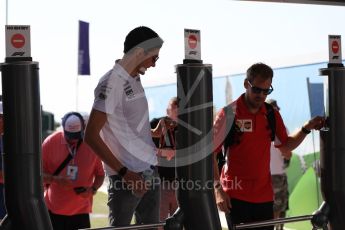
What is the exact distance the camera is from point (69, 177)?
5.55 meters

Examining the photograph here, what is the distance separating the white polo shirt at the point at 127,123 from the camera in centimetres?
341

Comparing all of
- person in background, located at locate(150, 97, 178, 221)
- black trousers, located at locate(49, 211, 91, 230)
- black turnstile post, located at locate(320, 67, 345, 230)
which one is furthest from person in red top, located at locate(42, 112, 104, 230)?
black turnstile post, located at locate(320, 67, 345, 230)

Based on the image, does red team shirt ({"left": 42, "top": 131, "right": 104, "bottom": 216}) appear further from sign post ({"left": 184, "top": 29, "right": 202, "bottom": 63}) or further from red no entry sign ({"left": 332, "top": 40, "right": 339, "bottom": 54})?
sign post ({"left": 184, "top": 29, "right": 202, "bottom": 63})

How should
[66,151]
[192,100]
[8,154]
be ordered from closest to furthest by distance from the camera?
1. [8,154]
2. [192,100]
3. [66,151]

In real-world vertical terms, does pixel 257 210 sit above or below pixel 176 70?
below

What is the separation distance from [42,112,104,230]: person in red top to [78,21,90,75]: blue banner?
26.7ft

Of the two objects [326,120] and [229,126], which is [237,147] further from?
[326,120]

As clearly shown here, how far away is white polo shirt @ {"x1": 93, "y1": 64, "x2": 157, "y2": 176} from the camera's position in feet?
11.2

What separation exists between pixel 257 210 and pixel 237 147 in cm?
44

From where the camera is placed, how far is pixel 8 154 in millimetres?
2652

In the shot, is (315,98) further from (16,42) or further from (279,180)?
(16,42)

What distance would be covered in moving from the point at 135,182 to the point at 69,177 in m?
2.23

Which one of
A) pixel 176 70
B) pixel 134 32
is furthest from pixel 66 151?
pixel 176 70

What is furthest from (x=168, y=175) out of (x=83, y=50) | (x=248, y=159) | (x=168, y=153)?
(x=83, y=50)
